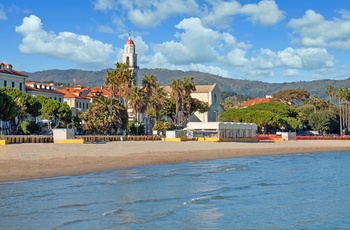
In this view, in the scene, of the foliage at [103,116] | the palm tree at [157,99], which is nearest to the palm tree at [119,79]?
the foliage at [103,116]

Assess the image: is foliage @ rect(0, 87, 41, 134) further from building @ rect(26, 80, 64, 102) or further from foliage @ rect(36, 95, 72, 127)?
building @ rect(26, 80, 64, 102)

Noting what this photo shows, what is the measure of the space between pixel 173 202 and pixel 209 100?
108m

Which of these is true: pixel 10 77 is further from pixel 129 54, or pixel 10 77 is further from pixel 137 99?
pixel 129 54

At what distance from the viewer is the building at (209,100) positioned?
125m

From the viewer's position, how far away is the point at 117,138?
6750 cm

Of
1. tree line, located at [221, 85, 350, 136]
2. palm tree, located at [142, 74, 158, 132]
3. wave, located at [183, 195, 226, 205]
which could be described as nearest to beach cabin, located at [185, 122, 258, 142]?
palm tree, located at [142, 74, 158, 132]

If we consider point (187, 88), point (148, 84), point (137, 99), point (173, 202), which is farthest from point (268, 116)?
point (173, 202)

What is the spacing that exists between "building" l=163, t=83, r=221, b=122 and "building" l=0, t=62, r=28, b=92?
155ft

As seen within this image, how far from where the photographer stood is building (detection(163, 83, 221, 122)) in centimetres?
12519

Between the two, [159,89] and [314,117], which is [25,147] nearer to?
[159,89]

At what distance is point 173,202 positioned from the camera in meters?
21.5

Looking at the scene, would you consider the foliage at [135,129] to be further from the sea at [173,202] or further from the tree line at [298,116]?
the sea at [173,202]

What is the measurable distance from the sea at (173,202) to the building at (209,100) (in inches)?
3630

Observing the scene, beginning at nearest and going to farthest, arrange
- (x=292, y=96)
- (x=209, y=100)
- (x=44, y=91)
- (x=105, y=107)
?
(x=105, y=107) < (x=44, y=91) < (x=209, y=100) < (x=292, y=96)
